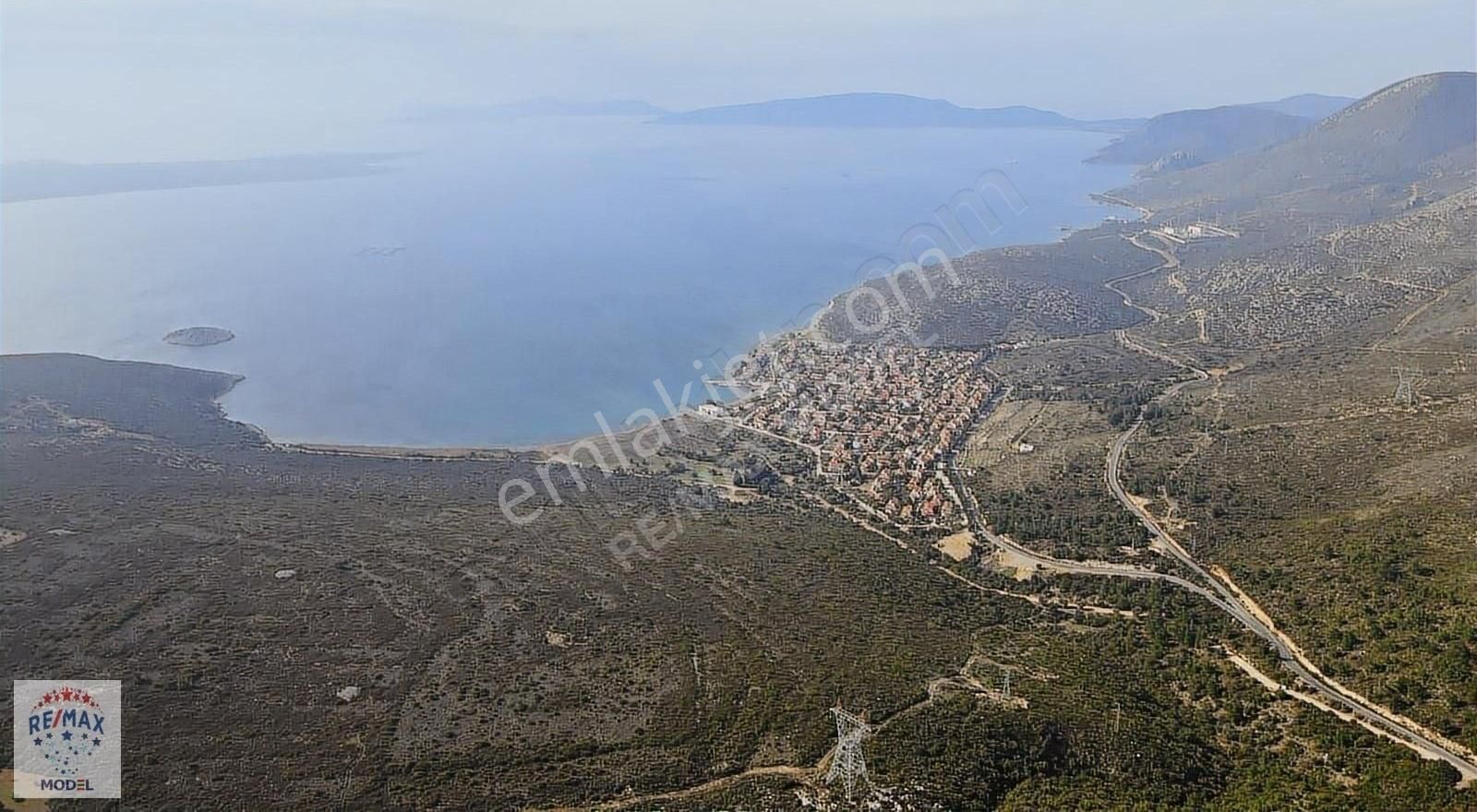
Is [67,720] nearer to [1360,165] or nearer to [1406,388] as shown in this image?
[1406,388]

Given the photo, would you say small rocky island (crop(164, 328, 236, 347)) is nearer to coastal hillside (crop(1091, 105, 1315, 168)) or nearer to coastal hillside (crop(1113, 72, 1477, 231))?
Answer: coastal hillside (crop(1113, 72, 1477, 231))

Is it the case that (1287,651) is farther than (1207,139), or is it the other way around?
(1207,139)

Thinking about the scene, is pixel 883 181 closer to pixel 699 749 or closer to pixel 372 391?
pixel 372 391

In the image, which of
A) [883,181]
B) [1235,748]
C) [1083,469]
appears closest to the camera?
[1235,748]

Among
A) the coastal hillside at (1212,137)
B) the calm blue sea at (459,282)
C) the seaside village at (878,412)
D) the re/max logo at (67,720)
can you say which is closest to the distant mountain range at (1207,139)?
the coastal hillside at (1212,137)

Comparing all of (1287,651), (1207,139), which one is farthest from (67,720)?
(1207,139)

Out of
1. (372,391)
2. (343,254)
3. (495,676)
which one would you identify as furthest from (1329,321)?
(343,254)
